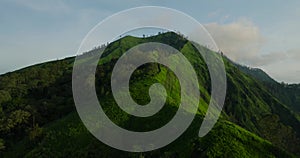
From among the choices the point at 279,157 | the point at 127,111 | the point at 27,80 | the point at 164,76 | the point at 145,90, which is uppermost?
the point at 27,80

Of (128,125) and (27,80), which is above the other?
(27,80)

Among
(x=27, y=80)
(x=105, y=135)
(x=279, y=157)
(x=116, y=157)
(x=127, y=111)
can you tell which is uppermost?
(x=27, y=80)

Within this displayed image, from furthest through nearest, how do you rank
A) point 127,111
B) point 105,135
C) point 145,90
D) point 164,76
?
point 164,76 < point 145,90 < point 127,111 < point 105,135

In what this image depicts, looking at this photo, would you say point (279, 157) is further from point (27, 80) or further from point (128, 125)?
point (27, 80)

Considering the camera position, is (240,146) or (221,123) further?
(221,123)

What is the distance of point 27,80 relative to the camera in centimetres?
15938

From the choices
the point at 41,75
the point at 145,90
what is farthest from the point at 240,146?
the point at 41,75

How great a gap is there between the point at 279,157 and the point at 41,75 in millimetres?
125832

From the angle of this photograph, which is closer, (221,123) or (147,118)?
(221,123)

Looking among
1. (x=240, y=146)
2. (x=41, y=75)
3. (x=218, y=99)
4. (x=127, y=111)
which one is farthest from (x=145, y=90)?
(x=218, y=99)

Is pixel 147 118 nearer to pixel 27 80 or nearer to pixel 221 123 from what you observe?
pixel 221 123

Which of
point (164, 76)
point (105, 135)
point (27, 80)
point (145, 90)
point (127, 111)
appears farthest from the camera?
point (27, 80)

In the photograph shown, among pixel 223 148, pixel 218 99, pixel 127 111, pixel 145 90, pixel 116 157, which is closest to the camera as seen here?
pixel 223 148

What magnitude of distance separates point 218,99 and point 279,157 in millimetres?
129892
